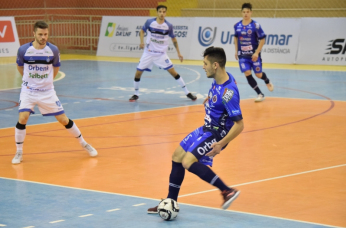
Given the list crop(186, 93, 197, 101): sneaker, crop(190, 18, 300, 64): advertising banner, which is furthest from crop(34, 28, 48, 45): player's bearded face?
crop(190, 18, 300, 64): advertising banner

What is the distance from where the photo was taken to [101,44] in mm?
27172

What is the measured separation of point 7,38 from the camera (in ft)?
78.5

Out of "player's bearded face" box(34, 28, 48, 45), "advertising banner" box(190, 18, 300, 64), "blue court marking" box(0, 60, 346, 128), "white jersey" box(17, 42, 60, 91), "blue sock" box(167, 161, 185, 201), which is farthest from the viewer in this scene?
"advertising banner" box(190, 18, 300, 64)

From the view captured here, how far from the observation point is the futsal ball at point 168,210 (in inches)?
213

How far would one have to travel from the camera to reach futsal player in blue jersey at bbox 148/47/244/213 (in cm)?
534

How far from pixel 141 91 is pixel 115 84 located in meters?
1.59

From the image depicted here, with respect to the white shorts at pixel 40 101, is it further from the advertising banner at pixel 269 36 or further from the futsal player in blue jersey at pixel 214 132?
the advertising banner at pixel 269 36

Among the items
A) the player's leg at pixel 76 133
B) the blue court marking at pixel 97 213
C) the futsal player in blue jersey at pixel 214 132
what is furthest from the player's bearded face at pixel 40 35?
the futsal player in blue jersey at pixel 214 132

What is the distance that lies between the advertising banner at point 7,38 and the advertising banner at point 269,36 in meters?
8.01

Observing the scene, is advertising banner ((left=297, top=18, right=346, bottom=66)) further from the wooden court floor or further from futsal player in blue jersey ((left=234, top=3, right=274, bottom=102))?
the wooden court floor

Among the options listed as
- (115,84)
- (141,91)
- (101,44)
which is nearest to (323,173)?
(141,91)

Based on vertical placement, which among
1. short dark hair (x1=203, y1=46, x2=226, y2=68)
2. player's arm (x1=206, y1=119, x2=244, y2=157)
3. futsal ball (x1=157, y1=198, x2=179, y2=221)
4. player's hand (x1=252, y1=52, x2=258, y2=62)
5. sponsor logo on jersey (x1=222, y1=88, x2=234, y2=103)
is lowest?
futsal ball (x1=157, y1=198, x2=179, y2=221)

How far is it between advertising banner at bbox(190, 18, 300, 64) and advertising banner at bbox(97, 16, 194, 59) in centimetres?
80

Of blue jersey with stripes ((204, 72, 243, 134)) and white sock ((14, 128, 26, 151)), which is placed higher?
blue jersey with stripes ((204, 72, 243, 134))
